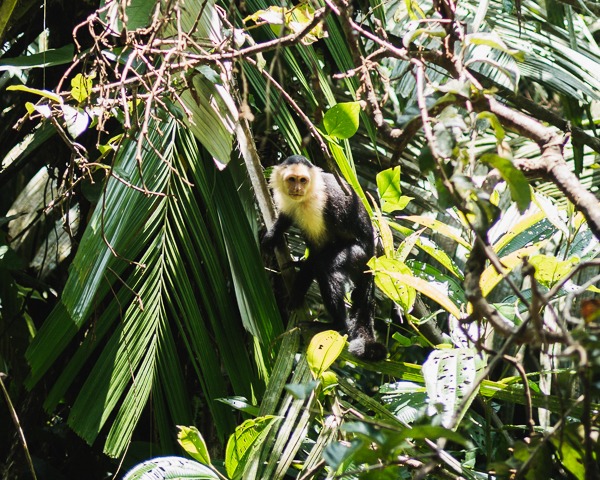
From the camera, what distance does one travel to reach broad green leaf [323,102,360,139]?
7.36 feet

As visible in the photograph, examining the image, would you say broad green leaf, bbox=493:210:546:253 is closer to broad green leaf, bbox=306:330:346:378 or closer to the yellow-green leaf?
broad green leaf, bbox=306:330:346:378

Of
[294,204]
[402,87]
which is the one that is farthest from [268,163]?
[402,87]

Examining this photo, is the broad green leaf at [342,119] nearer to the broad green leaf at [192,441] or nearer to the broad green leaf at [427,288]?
the broad green leaf at [427,288]

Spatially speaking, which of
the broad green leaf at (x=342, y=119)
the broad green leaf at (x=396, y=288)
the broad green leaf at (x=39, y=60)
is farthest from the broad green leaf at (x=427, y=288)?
the broad green leaf at (x=39, y=60)

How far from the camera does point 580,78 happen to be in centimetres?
337

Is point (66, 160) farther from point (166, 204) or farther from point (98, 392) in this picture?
point (98, 392)

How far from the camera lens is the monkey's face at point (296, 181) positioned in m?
3.61

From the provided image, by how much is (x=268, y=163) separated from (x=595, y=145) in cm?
166

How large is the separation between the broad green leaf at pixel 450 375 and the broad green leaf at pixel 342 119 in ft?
2.39

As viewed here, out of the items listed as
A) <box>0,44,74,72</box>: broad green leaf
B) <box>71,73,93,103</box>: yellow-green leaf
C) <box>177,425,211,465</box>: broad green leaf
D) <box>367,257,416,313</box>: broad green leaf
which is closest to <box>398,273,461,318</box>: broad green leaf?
<box>367,257,416,313</box>: broad green leaf

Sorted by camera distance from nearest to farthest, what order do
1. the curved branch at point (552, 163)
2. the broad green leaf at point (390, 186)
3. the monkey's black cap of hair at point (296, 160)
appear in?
1. the curved branch at point (552, 163)
2. the broad green leaf at point (390, 186)
3. the monkey's black cap of hair at point (296, 160)

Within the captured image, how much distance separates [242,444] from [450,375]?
0.61 m

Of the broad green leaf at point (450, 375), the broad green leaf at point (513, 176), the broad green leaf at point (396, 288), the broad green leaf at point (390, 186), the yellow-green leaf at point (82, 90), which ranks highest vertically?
the yellow-green leaf at point (82, 90)

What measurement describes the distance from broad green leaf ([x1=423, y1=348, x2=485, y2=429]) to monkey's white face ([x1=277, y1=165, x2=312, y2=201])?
1.72 meters
